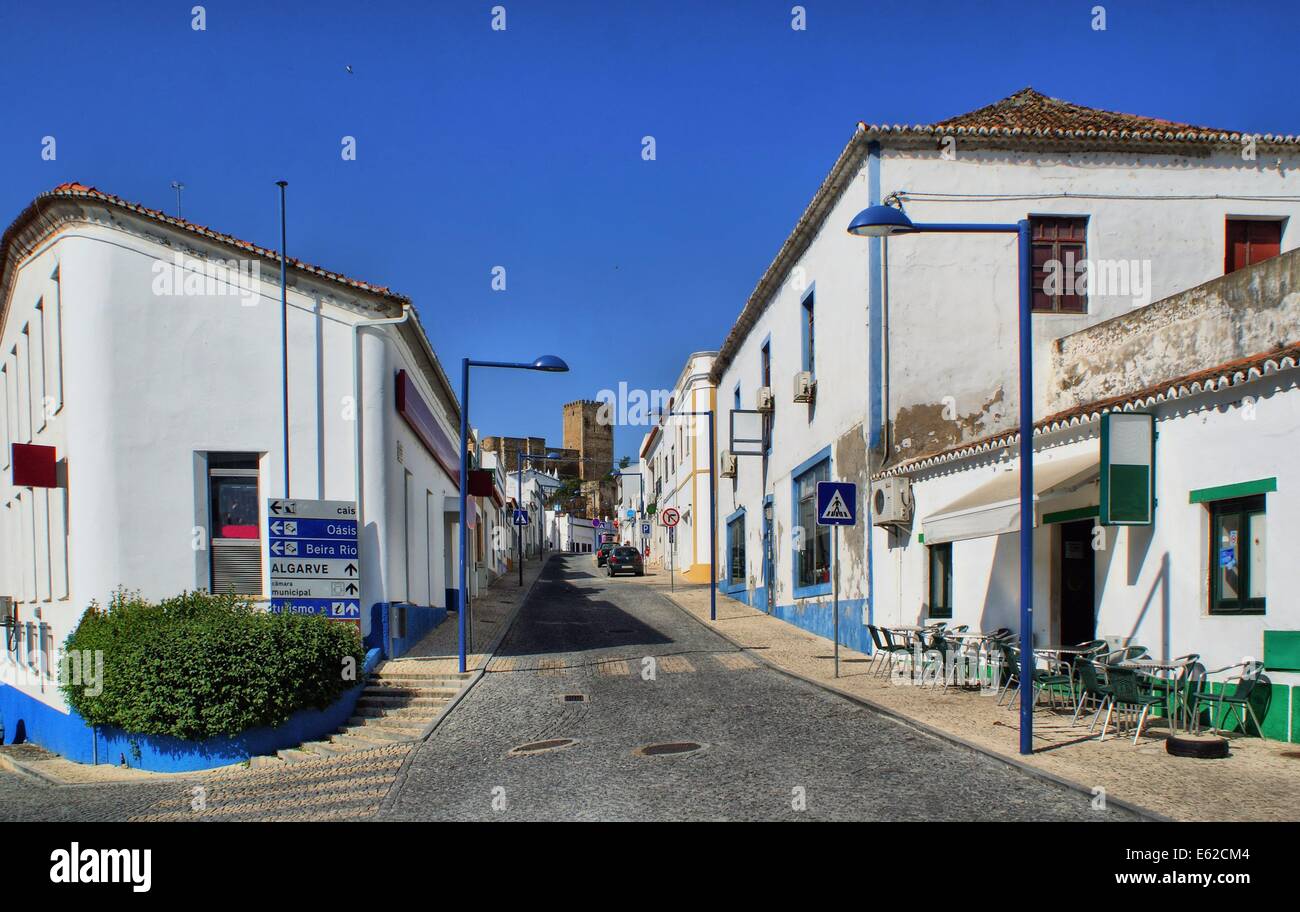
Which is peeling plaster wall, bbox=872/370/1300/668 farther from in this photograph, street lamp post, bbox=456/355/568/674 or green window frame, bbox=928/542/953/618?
street lamp post, bbox=456/355/568/674

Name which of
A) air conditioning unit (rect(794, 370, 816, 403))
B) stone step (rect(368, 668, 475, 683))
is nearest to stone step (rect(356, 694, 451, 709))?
stone step (rect(368, 668, 475, 683))

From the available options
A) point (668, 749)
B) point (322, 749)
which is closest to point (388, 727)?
point (322, 749)

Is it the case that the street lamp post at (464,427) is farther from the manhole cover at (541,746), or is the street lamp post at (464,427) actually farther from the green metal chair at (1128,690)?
the green metal chair at (1128,690)

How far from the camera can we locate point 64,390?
15.1 meters

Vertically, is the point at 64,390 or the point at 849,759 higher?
the point at 64,390

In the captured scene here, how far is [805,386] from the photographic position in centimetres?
2128

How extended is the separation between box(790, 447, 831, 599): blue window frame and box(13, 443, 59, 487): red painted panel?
13318 millimetres

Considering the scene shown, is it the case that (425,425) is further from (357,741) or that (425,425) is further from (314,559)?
(357,741)

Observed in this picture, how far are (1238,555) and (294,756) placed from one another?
10085 millimetres

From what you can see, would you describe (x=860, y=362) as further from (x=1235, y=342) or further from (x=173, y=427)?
(x=173, y=427)

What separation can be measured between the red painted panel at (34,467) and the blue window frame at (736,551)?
19.7 meters

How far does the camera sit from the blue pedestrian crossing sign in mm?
13797
